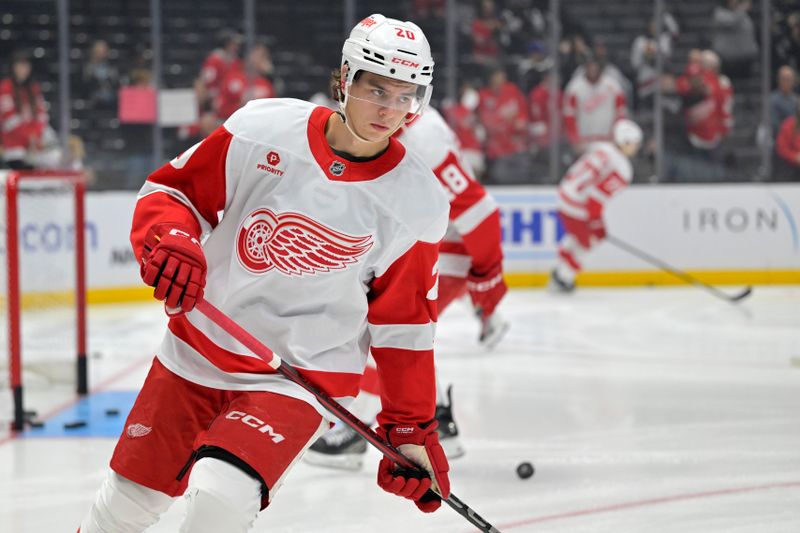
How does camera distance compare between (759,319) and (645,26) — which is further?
(645,26)

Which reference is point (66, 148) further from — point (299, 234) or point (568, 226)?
point (299, 234)

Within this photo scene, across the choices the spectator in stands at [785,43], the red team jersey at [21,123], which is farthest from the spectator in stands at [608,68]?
the red team jersey at [21,123]

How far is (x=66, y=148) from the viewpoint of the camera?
7738 mm

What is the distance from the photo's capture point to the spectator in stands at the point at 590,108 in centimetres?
838

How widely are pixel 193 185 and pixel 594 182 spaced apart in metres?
5.69

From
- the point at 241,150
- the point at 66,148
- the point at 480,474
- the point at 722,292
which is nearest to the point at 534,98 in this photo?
the point at 722,292

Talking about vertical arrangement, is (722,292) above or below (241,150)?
below

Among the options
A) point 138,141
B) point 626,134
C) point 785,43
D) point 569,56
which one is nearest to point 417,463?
point 626,134

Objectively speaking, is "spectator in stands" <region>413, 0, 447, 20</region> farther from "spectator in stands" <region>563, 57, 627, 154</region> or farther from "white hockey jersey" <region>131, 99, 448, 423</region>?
"white hockey jersey" <region>131, 99, 448, 423</region>

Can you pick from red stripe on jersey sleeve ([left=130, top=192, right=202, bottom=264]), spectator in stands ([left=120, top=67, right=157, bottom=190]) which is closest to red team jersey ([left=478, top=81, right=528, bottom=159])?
spectator in stands ([left=120, top=67, right=157, bottom=190])

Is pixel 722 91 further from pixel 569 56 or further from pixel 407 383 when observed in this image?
pixel 407 383

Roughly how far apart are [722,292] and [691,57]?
1944mm

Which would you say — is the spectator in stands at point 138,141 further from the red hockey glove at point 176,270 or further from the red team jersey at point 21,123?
the red hockey glove at point 176,270

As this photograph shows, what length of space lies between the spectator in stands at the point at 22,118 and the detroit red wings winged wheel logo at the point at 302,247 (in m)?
6.11
